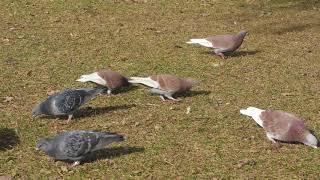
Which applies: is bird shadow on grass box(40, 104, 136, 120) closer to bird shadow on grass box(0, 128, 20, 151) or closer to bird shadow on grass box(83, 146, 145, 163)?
bird shadow on grass box(0, 128, 20, 151)

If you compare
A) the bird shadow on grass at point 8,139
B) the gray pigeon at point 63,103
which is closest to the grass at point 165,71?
the bird shadow on grass at point 8,139

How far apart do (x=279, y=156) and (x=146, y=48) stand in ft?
20.1

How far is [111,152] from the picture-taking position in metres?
7.60

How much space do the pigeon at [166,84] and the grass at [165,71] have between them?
0.26 m

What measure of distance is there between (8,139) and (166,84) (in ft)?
9.22

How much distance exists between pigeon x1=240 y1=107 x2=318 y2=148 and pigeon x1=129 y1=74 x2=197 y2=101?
1927 millimetres

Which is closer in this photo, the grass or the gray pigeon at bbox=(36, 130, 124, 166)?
the gray pigeon at bbox=(36, 130, 124, 166)

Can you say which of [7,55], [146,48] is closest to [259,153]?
[146,48]

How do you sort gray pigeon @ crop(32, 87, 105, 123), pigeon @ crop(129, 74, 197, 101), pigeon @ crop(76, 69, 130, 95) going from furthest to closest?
1. pigeon @ crop(76, 69, 130, 95)
2. pigeon @ crop(129, 74, 197, 101)
3. gray pigeon @ crop(32, 87, 105, 123)

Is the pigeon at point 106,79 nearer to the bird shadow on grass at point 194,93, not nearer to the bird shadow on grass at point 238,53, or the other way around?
the bird shadow on grass at point 194,93

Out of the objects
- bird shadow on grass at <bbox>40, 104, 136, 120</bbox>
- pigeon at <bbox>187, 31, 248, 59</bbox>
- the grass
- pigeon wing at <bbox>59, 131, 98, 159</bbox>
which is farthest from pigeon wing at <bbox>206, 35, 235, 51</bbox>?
pigeon wing at <bbox>59, 131, 98, 159</bbox>

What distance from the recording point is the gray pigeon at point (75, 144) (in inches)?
273

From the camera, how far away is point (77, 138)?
695cm

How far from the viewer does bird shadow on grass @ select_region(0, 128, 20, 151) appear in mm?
7789
